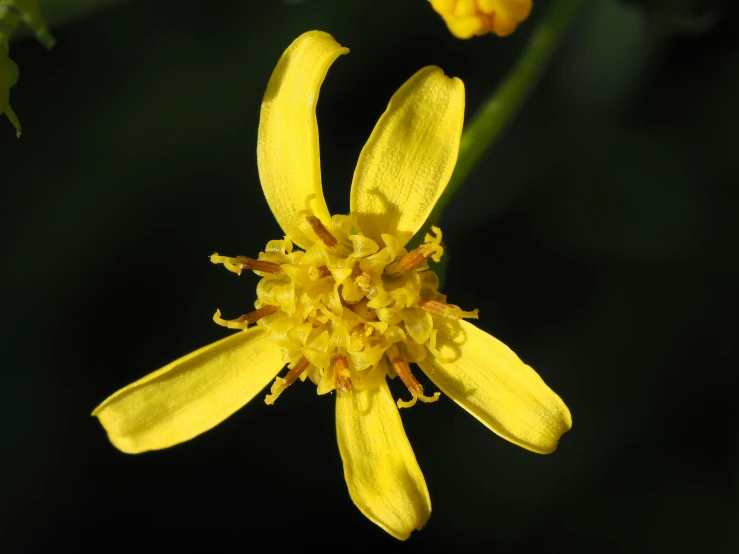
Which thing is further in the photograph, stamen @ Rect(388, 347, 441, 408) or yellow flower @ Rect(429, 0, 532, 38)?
yellow flower @ Rect(429, 0, 532, 38)

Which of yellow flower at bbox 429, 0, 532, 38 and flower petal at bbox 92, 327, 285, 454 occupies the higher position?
yellow flower at bbox 429, 0, 532, 38

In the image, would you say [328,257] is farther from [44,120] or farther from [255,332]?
[44,120]

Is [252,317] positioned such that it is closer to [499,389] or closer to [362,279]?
[362,279]

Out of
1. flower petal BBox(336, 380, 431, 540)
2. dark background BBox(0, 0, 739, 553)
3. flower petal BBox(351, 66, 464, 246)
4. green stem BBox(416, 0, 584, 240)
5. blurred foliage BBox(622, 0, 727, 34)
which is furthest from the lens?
dark background BBox(0, 0, 739, 553)

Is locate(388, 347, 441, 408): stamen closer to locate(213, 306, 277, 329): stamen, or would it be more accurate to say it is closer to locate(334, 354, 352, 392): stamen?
locate(334, 354, 352, 392): stamen

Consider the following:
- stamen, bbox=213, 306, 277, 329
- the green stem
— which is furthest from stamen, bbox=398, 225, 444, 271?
stamen, bbox=213, 306, 277, 329

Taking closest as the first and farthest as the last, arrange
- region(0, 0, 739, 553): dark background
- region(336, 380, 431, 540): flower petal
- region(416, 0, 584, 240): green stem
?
region(336, 380, 431, 540): flower petal < region(416, 0, 584, 240): green stem < region(0, 0, 739, 553): dark background

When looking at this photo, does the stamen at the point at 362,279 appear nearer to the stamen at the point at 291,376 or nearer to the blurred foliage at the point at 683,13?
the stamen at the point at 291,376
